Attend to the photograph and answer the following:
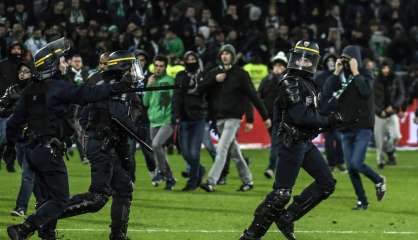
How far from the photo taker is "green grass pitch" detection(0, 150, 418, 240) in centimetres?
1330

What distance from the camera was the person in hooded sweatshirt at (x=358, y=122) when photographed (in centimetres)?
1568

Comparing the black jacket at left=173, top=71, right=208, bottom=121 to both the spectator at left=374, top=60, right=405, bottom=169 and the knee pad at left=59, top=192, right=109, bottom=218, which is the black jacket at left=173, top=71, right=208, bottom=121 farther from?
the knee pad at left=59, top=192, right=109, bottom=218

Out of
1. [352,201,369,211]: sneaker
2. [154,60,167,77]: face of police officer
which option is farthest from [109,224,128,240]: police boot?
[154,60,167,77]: face of police officer

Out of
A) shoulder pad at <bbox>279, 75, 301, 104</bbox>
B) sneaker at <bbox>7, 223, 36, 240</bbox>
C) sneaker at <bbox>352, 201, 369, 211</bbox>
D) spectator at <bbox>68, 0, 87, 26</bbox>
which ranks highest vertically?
shoulder pad at <bbox>279, 75, 301, 104</bbox>

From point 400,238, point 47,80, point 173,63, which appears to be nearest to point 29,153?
point 47,80

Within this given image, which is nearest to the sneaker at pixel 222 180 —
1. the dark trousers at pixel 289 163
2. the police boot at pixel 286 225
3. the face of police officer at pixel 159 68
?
the face of police officer at pixel 159 68

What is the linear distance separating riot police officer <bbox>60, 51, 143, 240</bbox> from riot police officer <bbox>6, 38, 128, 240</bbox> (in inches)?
27.1

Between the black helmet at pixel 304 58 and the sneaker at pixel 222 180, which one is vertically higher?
the black helmet at pixel 304 58

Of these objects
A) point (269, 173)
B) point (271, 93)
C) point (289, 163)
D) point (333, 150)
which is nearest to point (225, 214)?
point (289, 163)

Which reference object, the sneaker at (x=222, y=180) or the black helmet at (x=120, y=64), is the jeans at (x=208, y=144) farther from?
the black helmet at (x=120, y=64)

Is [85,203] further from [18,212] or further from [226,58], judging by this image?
[226,58]

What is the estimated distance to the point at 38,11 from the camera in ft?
101

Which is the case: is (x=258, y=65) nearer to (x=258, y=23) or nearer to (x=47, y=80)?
(x=258, y=23)

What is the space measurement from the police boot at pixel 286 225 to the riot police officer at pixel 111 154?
1.67 m
